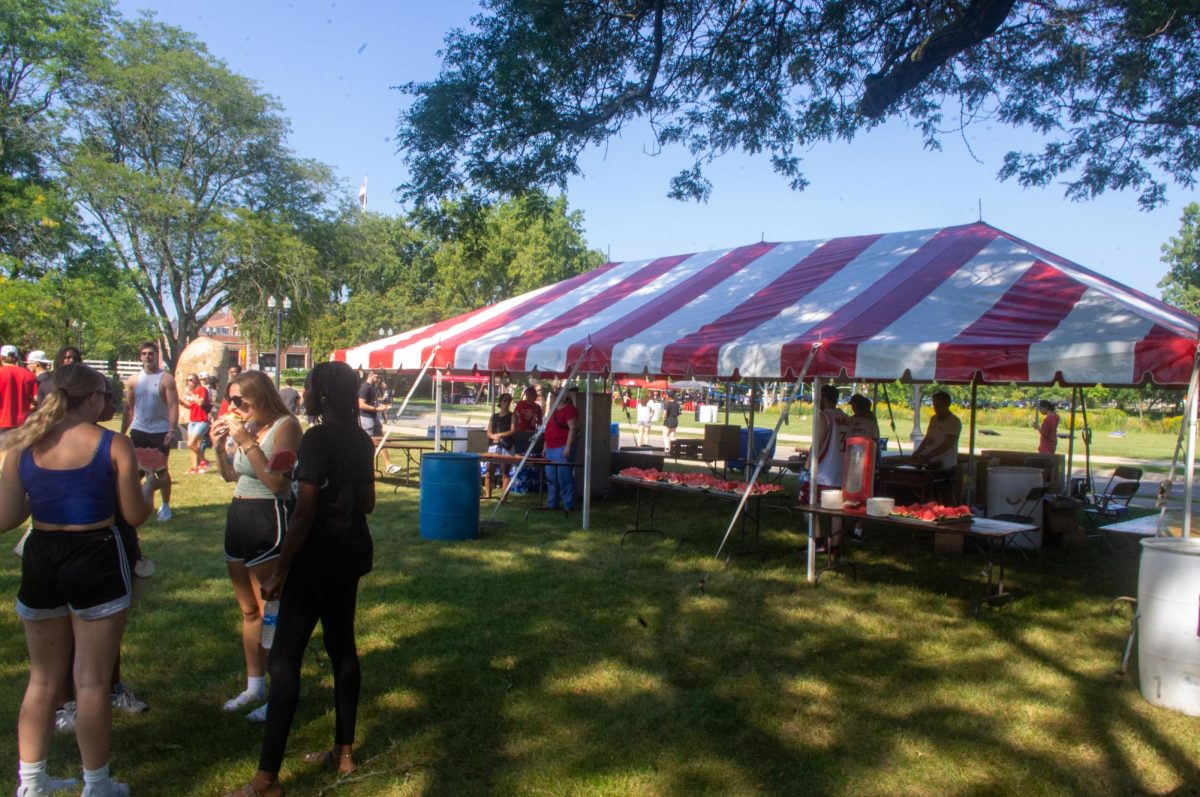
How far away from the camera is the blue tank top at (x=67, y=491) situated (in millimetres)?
3020

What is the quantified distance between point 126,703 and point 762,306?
613cm

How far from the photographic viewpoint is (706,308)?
8984 millimetres

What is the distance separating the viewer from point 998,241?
7992 millimetres

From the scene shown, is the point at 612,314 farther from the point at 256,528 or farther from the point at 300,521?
the point at 300,521

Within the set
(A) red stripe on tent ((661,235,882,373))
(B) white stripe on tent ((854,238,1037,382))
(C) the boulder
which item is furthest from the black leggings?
(C) the boulder

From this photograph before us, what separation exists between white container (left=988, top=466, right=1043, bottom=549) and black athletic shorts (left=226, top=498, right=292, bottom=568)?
23.7 feet

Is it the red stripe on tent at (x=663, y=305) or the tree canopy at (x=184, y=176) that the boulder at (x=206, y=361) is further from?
the red stripe on tent at (x=663, y=305)

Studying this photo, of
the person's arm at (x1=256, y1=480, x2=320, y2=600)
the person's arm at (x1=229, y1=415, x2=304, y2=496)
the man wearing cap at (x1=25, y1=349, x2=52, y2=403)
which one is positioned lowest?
the person's arm at (x1=256, y1=480, x2=320, y2=600)

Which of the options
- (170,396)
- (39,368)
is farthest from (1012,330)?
(39,368)

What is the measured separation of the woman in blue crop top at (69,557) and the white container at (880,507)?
502 cm

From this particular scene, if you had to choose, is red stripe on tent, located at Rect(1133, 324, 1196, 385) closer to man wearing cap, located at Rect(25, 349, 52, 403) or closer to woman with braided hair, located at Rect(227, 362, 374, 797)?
woman with braided hair, located at Rect(227, 362, 374, 797)

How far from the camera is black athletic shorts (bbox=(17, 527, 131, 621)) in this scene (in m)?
2.99

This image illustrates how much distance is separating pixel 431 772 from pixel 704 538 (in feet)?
18.5

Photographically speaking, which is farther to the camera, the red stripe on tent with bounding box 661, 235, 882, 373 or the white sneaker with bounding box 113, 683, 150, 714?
the red stripe on tent with bounding box 661, 235, 882, 373
